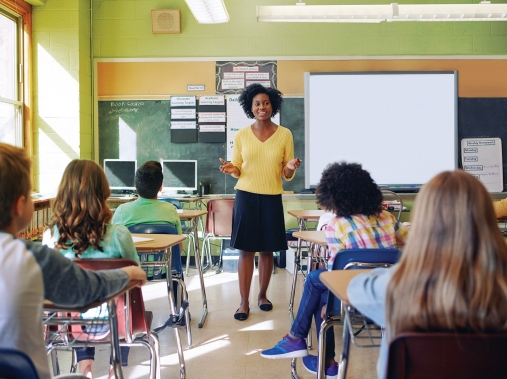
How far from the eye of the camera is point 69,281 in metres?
1.29

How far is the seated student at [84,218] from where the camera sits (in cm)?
212

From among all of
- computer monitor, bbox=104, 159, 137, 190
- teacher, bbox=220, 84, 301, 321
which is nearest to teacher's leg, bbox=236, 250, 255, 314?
teacher, bbox=220, 84, 301, 321

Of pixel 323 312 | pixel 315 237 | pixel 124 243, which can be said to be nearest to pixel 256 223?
pixel 315 237

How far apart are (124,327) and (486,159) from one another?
4.79 m

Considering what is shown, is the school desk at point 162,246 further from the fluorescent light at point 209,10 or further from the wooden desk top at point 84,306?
the fluorescent light at point 209,10

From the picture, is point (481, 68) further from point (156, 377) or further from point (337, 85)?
point (156, 377)

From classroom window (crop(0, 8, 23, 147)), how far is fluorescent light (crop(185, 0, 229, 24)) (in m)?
1.71

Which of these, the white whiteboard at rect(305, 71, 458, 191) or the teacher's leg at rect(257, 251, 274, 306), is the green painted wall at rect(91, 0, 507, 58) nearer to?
the white whiteboard at rect(305, 71, 458, 191)

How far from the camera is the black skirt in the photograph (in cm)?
380

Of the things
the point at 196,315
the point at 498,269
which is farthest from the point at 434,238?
the point at 196,315

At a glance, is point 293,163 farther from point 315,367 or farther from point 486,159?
point 486,159

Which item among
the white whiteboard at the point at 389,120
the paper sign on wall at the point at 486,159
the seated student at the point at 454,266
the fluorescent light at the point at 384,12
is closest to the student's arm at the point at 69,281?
the seated student at the point at 454,266

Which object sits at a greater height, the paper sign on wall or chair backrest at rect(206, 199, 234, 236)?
the paper sign on wall

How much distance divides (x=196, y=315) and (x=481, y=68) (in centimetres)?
403
